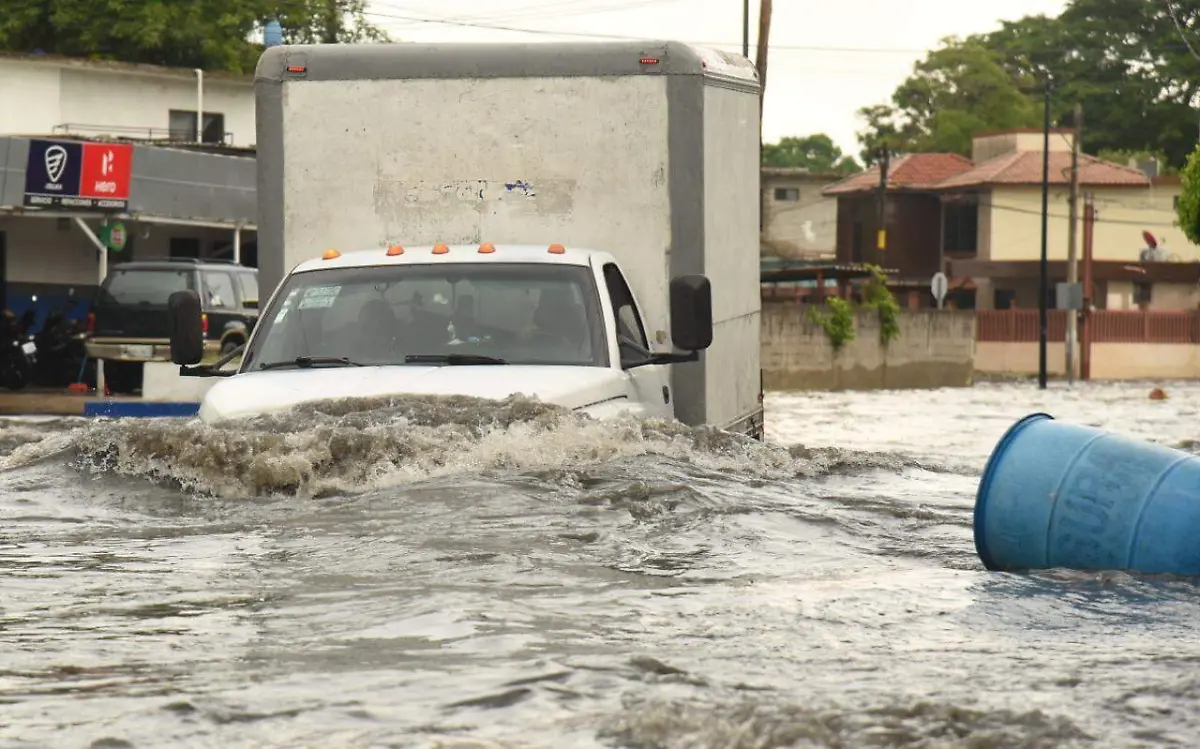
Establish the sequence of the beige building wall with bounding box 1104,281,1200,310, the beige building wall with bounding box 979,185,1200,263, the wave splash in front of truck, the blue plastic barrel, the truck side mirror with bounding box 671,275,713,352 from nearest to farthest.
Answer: the blue plastic barrel, the wave splash in front of truck, the truck side mirror with bounding box 671,275,713,352, the beige building wall with bounding box 1104,281,1200,310, the beige building wall with bounding box 979,185,1200,263

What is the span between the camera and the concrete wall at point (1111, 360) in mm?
65312

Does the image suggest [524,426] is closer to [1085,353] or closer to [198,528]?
[198,528]

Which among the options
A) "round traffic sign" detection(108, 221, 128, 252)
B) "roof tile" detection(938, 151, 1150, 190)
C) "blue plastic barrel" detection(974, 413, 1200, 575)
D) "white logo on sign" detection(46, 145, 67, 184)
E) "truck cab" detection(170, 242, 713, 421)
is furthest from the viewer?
"roof tile" detection(938, 151, 1150, 190)

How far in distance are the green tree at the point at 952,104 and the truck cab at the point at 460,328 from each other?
306 ft

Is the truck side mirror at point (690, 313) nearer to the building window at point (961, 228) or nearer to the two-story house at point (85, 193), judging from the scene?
the two-story house at point (85, 193)

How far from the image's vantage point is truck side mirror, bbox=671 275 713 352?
10578 mm

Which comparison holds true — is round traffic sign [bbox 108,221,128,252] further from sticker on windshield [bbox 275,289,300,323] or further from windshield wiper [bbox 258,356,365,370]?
windshield wiper [bbox 258,356,365,370]

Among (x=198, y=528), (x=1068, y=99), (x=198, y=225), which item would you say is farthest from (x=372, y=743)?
(x=1068, y=99)

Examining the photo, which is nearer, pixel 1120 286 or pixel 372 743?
pixel 372 743

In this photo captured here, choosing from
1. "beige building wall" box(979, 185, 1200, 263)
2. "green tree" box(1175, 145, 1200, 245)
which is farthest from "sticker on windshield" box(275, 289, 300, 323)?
"beige building wall" box(979, 185, 1200, 263)

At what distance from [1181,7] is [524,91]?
241ft

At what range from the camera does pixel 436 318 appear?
35.3 feet

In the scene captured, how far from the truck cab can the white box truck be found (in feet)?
1.96

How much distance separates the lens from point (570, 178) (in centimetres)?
1199
